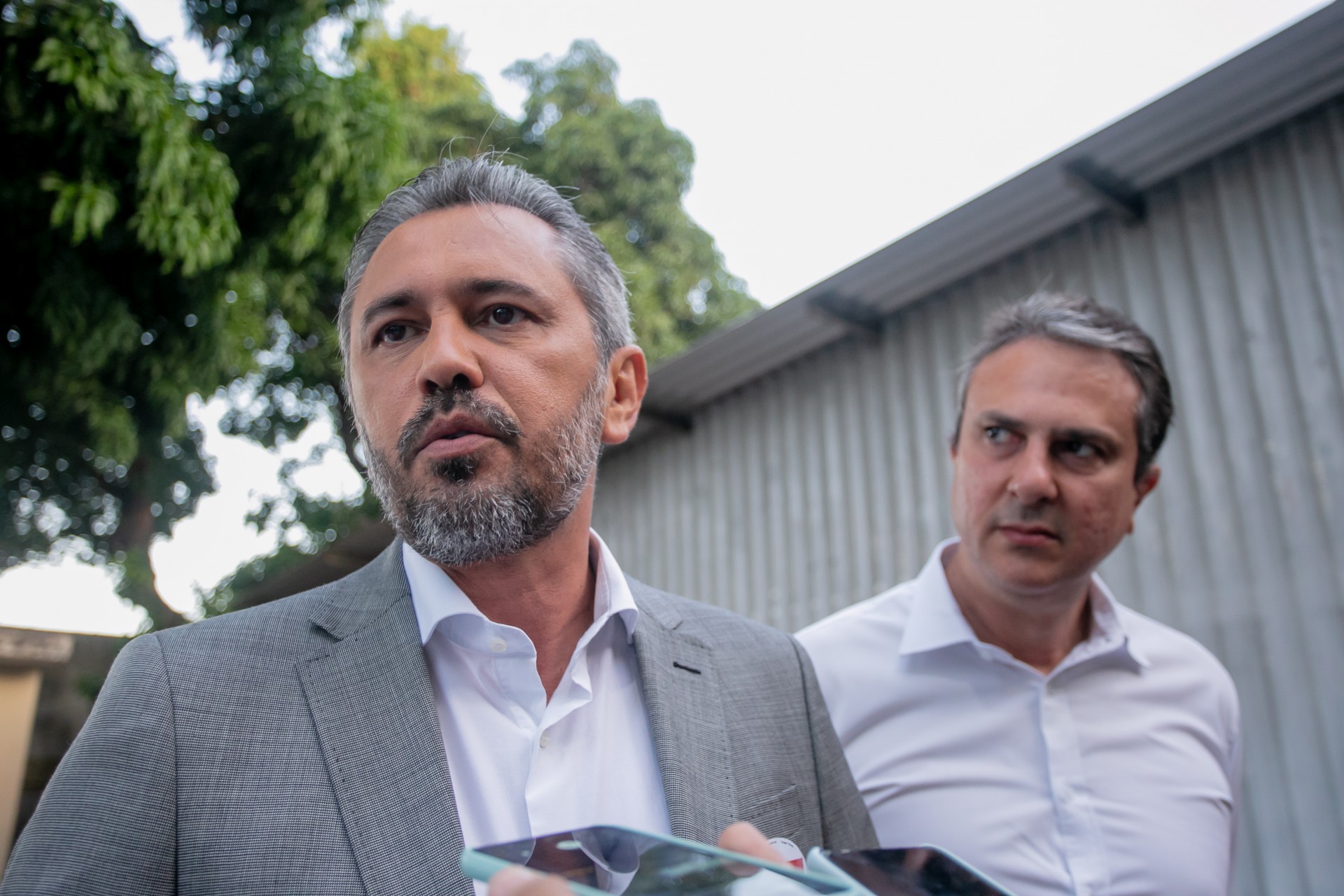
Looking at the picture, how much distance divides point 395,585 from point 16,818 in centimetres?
852

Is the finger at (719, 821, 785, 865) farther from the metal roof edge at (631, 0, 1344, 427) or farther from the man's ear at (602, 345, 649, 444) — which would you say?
the metal roof edge at (631, 0, 1344, 427)

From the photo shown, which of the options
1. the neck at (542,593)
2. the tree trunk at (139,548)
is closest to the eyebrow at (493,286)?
the neck at (542,593)

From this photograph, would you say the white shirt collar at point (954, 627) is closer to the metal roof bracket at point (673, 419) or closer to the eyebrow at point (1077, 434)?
the eyebrow at point (1077, 434)

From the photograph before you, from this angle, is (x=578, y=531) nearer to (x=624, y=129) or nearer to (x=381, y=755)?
(x=381, y=755)

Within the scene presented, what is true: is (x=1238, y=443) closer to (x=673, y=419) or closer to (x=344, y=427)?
(x=673, y=419)

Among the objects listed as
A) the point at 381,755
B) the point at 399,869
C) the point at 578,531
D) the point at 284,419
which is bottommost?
the point at 399,869

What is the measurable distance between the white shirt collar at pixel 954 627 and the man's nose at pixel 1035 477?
0.32m

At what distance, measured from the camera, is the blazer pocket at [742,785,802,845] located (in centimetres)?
161

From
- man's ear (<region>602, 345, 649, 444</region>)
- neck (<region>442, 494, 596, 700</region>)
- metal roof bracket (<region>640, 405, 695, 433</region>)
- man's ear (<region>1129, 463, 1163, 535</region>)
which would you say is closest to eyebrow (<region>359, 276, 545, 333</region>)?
man's ear (<region>602, 345, 649, 444</region>)

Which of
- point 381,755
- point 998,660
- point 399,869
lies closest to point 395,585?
point 381,755

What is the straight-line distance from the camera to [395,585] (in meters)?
1.62

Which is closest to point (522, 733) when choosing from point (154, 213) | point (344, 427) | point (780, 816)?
point (780, 816)

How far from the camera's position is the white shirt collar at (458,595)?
1550 millimetres

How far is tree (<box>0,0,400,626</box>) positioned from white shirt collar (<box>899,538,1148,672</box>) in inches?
214
